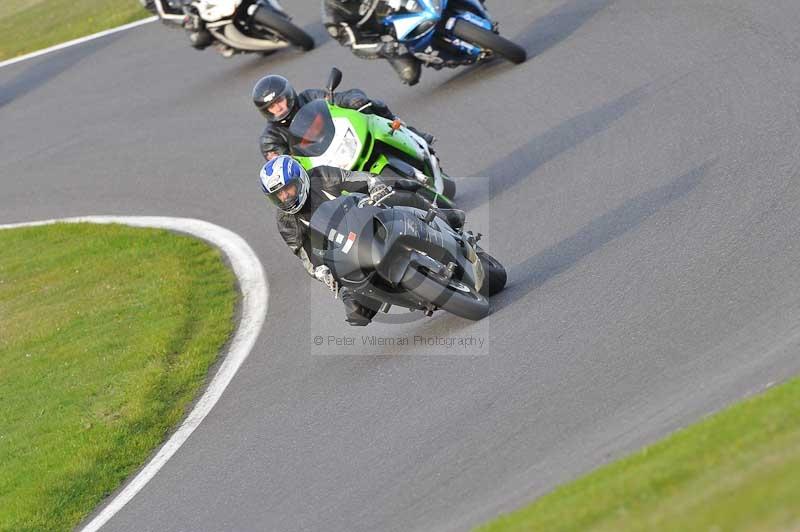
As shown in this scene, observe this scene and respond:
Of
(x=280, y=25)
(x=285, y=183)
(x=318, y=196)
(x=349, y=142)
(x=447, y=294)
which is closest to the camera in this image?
(x=447, y=294)

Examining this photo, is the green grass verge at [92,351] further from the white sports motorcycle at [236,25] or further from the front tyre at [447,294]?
the white sports motorcycle at [236,25]

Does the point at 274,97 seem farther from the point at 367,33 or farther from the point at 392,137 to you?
the point at 367,33

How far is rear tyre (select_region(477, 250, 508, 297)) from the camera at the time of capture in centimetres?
976

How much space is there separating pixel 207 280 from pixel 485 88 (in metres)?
4.04

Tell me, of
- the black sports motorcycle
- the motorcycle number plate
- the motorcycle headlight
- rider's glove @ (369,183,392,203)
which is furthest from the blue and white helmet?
the motorcycle number plate

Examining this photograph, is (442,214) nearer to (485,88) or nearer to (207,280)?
(207,280)

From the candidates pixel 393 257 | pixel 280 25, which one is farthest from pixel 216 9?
pixel 393 257

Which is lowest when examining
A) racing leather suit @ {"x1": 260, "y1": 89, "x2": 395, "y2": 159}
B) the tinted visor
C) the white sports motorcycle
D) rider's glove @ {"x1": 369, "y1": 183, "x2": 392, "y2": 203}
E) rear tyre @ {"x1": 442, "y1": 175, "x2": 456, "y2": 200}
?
the white sports motorcycle

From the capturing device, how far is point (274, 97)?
1119cm

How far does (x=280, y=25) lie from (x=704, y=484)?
13.4 meters

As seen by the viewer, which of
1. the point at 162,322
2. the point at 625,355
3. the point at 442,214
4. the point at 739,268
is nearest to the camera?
the point at 625,355

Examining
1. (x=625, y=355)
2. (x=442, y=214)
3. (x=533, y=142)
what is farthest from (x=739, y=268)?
(x=533, y=142)

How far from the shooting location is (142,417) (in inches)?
407

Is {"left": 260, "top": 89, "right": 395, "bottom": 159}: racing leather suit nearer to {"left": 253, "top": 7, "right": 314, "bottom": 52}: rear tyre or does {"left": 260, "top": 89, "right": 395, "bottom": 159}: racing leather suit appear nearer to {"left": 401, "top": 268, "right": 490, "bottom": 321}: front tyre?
{"left": 401, "top": 268, "right": 490, "bottom": 321}: front tyre
